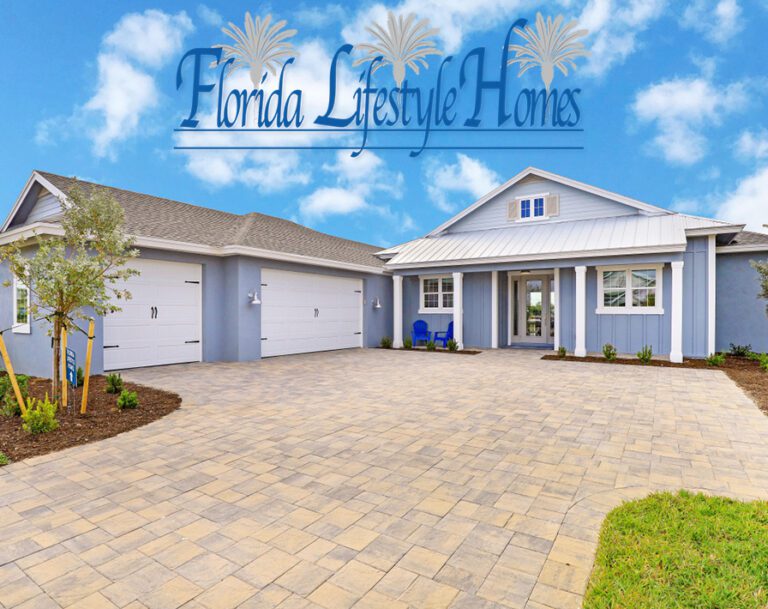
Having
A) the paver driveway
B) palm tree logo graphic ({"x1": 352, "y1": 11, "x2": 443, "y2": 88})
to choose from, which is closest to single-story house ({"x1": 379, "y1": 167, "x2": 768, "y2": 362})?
the paver driveway

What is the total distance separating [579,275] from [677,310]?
2.37 metres

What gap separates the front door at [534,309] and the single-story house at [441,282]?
3 centimetres

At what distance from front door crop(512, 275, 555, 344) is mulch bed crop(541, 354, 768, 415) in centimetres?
253

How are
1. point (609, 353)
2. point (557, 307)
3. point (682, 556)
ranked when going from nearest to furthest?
point (682, 556) → point (609, 353) → point (557, 307)

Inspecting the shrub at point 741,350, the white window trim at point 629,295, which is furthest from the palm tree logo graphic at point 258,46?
the shrub at point 741,350

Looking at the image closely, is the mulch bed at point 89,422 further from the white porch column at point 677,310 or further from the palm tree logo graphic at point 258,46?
the white porch column at point 677,310

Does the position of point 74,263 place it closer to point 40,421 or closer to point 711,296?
point 40,421

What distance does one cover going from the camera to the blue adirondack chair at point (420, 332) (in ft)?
46.6

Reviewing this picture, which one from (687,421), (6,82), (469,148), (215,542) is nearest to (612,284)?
(469,148)

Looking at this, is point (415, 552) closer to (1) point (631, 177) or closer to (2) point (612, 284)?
(2) point (612, 284)

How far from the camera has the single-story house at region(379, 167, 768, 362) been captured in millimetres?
10797

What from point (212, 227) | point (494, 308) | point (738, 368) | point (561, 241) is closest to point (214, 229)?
point (212, 227)

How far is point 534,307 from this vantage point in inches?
558

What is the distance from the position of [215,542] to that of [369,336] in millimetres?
12094
